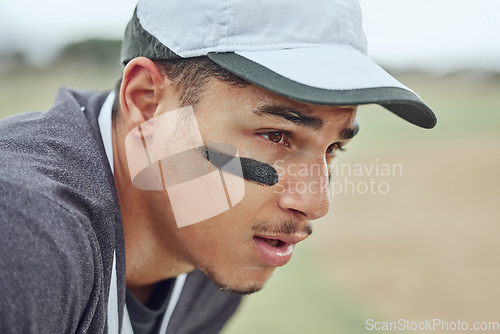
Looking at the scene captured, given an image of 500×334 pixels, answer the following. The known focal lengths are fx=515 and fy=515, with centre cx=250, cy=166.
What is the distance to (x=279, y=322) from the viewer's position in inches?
161

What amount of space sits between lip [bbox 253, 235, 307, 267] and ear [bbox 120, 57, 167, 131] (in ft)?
1.98

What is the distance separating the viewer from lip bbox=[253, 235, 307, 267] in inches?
71.8

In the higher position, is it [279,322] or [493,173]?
[279,322]

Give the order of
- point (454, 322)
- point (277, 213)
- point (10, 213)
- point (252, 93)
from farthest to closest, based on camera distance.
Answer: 1. point (454, 322)
2. point (277, 213)
3. point (252, 93)
4. point (10, 213)

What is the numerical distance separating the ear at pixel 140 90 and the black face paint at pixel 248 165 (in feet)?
0.93

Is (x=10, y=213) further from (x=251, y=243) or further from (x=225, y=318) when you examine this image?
(x=225, y=318)

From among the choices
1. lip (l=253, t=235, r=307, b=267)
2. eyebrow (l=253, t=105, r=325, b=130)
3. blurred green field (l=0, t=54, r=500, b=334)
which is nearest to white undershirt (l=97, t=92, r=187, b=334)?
lip (l=253, t=235, r=307, b=267)

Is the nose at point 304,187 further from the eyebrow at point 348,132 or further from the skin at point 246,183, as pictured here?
the eyebrow at point 348,132

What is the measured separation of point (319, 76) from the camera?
159 centimetres

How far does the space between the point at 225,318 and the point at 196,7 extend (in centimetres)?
173

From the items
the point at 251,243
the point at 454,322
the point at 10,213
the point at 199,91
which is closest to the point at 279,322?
the point at 454,322

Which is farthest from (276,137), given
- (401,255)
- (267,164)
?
(401,255)

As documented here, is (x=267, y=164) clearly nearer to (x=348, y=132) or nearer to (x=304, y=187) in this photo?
(x=304, y=187)

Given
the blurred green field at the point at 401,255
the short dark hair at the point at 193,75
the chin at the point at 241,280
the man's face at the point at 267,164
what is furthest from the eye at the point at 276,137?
the blurred green field at the point at 401,255
